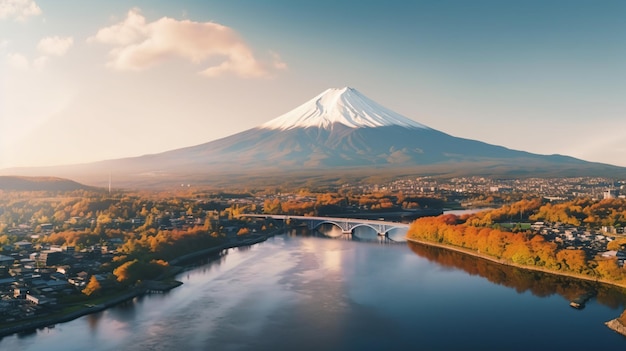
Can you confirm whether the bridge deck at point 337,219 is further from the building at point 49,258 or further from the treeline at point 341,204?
the building at point 49,258

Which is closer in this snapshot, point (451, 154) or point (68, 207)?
point (68, 207)

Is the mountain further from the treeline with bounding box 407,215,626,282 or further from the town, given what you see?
the treeline with bounding box 407,215,626,282

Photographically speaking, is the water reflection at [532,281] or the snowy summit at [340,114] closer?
the water reflection at [532,281]

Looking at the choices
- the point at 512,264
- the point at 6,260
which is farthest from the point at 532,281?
the point at 6,260

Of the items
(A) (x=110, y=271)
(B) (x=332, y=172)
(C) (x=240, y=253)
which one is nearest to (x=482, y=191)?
(B) (x=332, y=172)

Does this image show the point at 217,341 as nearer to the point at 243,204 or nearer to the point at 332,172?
the point at 243,204

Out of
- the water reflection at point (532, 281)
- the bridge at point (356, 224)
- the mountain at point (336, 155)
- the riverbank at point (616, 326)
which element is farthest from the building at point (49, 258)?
the mountain at point (336, 155)

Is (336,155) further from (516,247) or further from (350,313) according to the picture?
(350,313)
